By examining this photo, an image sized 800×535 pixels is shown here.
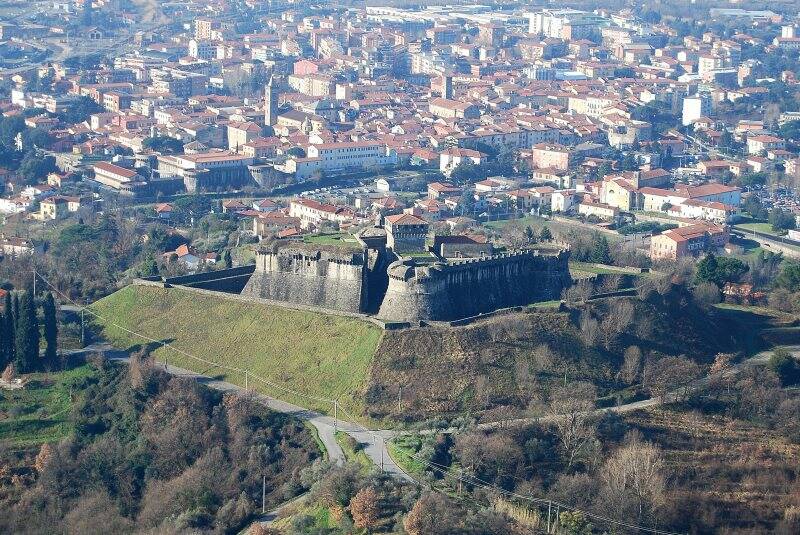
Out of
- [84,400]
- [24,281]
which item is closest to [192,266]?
[24,281]

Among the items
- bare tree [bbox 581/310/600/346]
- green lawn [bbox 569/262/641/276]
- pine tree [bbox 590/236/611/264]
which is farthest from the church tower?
bare tree [bbox 581/310/600/346]

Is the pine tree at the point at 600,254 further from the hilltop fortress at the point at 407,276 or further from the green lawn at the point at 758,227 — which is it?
the green lawn at the point at 758,227

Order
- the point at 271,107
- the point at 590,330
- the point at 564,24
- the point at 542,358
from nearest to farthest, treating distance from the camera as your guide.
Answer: the point at 542,358 < the point at 590,330 < the point at 271,107 < the point at 564,24

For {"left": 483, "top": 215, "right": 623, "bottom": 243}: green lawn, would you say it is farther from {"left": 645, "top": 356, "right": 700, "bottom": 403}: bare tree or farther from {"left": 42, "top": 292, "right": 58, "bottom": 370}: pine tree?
{"left": 42, "top": 292, "right": 58, "bottom": 370}: pine tree

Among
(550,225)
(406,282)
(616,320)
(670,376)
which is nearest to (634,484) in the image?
(670,376)

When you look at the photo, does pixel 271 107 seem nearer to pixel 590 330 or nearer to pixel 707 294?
pixel 707 294

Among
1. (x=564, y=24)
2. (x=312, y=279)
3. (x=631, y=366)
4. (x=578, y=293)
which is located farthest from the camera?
(x=564, y=24)

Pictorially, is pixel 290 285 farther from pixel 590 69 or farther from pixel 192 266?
pixel 590 69
